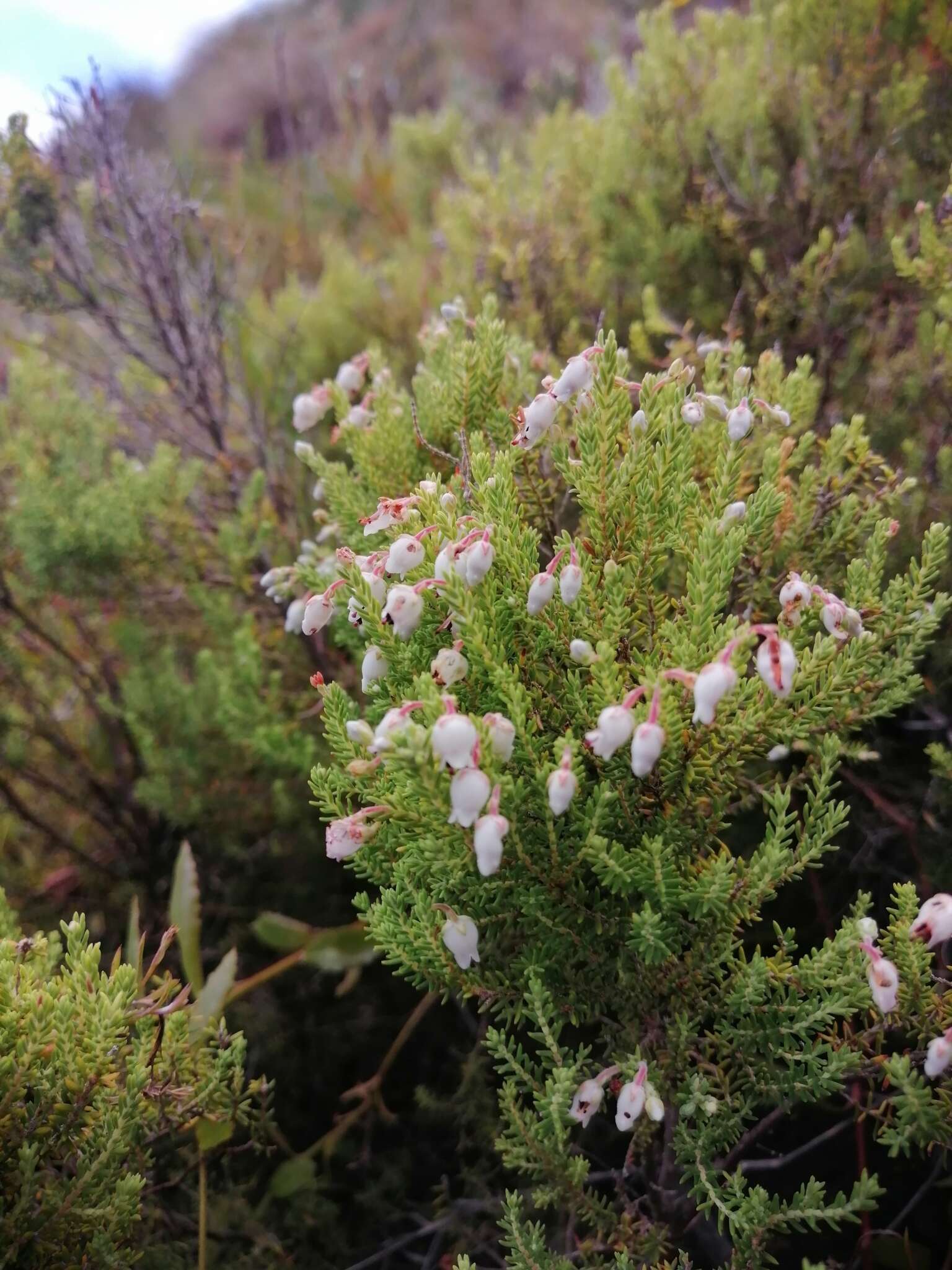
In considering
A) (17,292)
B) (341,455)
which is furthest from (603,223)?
(17,292)

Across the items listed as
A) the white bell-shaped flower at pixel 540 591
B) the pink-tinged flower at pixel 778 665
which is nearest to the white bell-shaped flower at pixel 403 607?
the white bell-shaped flower at pixel 540 591

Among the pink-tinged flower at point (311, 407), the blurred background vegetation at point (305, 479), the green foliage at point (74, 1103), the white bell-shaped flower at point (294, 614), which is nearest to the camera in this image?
the green foliage at point (74, 1103)

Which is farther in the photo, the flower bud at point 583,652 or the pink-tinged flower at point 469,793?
the flower bud at point 583,652

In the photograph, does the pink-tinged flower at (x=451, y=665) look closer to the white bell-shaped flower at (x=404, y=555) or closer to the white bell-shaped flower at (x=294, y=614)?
the white bell-shaped flower at (x=404, y=555)

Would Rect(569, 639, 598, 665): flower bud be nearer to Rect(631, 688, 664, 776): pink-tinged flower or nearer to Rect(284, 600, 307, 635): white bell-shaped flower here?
Rect(631, 688, 664, 776): pink-tinged flower

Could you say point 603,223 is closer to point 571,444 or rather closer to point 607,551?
point 571,444

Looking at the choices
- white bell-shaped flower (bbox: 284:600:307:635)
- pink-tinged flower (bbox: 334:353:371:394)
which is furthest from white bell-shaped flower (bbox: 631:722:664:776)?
pink-tinged flower (bbox: 334:353:371:394)

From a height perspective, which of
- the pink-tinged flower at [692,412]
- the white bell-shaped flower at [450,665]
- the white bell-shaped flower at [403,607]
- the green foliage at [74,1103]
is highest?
the white bell-shaped flower at [403,607]
